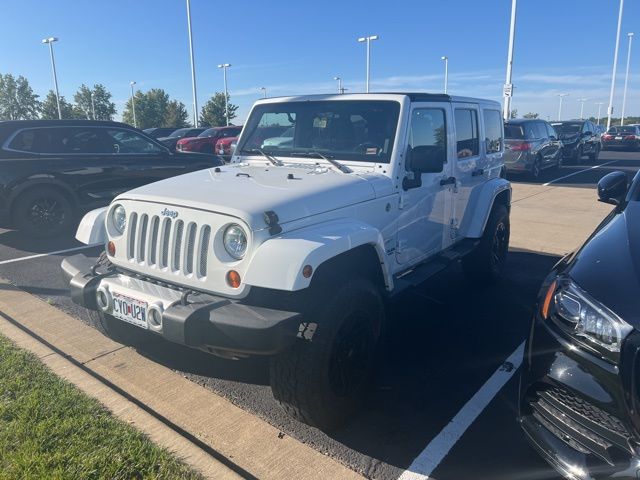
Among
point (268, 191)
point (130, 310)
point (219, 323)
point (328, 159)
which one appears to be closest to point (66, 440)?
point (130, 310)

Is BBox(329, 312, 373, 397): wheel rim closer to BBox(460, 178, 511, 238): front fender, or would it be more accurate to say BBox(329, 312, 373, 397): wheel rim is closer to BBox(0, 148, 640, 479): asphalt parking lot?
BBox(0, 148, 640, 479): asphalt parking lot

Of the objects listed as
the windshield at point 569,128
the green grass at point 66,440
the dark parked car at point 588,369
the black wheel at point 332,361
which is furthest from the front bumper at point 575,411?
the windshield at point 569,128

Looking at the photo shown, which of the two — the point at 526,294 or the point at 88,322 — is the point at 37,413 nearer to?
the point at 88,322

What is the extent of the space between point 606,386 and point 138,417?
254 centimetres

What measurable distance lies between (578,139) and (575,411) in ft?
68.2

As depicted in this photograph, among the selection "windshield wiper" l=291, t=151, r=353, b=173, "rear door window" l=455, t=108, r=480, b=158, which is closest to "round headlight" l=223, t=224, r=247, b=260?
"windshield wiper" l=291, t=151, r=353, b=173

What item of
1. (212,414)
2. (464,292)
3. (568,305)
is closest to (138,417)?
(212,414)

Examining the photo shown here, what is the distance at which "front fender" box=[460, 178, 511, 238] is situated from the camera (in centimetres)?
525

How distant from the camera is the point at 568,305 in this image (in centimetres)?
243

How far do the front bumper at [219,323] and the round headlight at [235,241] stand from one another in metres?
0.27

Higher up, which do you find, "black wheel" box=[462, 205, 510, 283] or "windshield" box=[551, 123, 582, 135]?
"windshield" box=[551, 123, 582, 135]

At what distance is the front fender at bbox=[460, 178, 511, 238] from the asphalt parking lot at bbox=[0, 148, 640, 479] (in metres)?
0.75

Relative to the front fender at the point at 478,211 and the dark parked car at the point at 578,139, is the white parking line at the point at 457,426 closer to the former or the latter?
the front fender at the point at 478,211

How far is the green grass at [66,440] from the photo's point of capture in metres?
2.62
